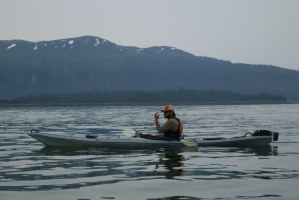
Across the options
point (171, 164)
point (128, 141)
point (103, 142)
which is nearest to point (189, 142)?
point (128, 141)

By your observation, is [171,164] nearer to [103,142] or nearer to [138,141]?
[138,141]

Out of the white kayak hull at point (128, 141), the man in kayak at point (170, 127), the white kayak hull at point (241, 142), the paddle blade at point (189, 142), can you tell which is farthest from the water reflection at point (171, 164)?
the white kayak hull at point (241, 142)

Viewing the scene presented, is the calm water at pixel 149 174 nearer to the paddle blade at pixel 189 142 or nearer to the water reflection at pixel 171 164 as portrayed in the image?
the water reflection at pixel 171 164

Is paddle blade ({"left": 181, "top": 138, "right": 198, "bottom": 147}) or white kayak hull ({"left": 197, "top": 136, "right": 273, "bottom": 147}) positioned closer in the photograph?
paddle blade ({"left": 181, "top": 138, "right": 198, "bottom": 147})

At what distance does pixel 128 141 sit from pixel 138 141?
16.8 inches

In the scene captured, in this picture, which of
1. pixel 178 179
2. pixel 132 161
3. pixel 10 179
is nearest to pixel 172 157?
pixel 132 161

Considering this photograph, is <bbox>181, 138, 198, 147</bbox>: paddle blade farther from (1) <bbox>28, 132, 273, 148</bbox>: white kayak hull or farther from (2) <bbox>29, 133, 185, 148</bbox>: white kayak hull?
(2) <bbox>29, 133, 185, 148</bbox>: white kayak hull

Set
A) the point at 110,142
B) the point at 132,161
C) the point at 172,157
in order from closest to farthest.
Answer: the point at 132,161
the point at 172,157
the point at 110,142

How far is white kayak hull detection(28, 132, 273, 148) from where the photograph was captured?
63.5ft

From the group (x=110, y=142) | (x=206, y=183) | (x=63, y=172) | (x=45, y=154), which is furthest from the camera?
(x=110, y=142)

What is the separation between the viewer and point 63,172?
13242 mm

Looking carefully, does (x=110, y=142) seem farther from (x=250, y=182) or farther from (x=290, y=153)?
(x=250, y=182)

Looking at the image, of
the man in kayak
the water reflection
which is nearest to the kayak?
the man in kayak

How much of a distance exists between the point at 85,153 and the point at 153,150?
286cm
